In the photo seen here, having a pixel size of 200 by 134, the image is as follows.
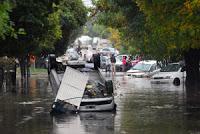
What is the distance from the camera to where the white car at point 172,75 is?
1660 inches

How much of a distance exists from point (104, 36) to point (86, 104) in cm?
14142

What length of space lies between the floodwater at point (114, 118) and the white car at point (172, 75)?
13.3 metres

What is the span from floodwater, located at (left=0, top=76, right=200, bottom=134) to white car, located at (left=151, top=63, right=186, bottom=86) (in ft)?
43.6

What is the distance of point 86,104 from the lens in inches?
847

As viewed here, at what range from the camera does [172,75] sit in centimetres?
4262

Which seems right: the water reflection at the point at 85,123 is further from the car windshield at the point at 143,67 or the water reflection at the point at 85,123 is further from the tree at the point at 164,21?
the car windshield at the point at 143,67

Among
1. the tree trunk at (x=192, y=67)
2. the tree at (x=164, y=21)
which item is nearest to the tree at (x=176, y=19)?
the tree at (x=164, y=21)

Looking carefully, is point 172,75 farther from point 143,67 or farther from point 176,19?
point 176,19

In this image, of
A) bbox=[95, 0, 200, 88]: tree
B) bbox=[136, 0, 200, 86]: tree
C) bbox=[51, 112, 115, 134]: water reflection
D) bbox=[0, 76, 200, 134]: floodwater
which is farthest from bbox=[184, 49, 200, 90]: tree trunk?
bbox=[51, 112, 115, 134]: water reflection

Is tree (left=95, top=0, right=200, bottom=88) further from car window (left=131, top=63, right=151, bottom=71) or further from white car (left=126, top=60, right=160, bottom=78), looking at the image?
car window (left=131, top=63, right=151, bottom=71)

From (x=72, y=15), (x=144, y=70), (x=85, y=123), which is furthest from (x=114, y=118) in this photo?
(x=144, y=70)

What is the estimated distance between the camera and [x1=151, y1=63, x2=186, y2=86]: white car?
42156mm

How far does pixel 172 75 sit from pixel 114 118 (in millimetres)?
22874

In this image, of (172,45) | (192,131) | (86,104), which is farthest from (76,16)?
(192,131)
